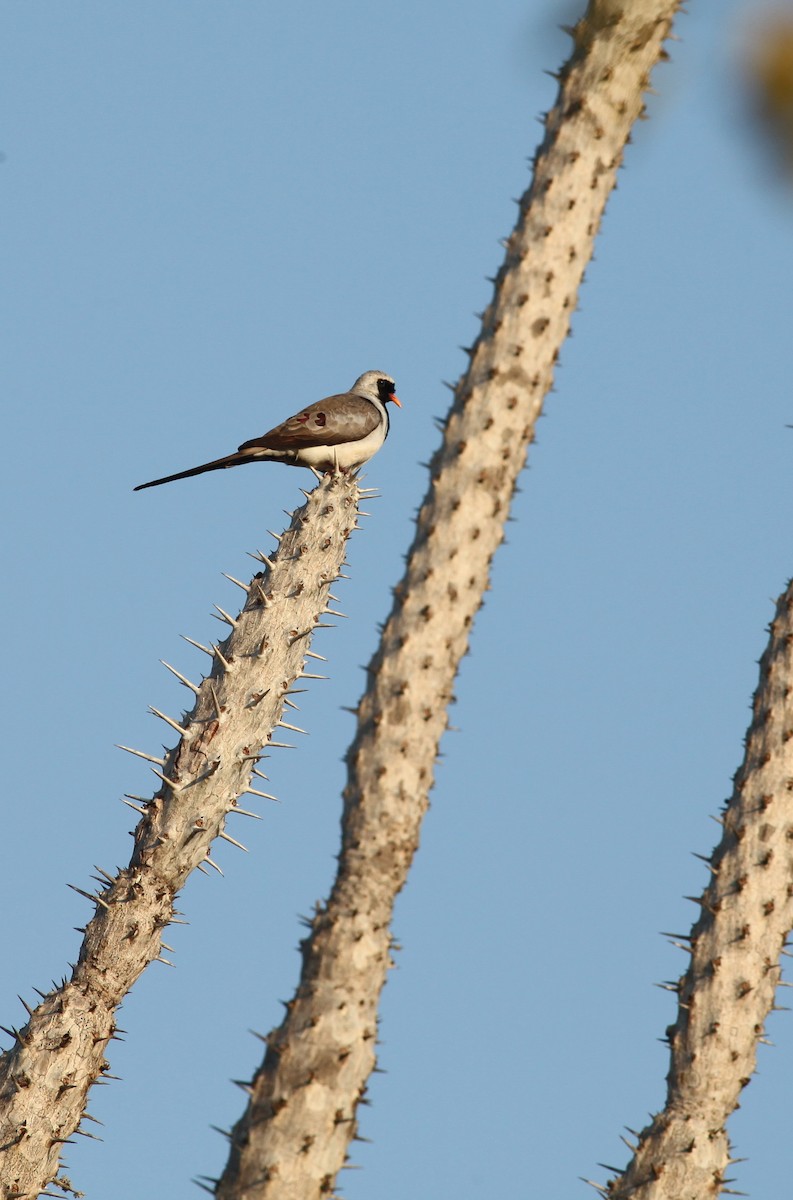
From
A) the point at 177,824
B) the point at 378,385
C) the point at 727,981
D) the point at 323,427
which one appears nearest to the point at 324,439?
the point at 323,427

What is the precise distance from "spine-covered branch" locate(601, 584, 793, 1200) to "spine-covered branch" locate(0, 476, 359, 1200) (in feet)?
8.85

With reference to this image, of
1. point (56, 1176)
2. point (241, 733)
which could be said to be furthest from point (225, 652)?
point (56, 1176)

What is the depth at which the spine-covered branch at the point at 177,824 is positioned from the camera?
7988mm

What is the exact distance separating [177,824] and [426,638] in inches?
118

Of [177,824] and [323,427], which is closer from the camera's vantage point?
[177,824]

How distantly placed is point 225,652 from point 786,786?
129 inches

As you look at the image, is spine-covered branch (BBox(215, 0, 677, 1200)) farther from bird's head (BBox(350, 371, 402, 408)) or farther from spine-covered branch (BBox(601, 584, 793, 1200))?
bird's head (BBox(350, 371, 402, 408))

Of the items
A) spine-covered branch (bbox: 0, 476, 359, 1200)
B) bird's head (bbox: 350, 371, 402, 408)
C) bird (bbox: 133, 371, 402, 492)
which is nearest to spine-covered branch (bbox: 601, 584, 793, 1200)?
spine-covered branch (bbox: 0, 476, 359, 1200)

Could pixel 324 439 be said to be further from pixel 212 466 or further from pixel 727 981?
pixel 727 981

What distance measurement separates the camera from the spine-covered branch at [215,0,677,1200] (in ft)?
19.0

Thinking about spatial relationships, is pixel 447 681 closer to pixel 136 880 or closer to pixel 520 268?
pixel 520 268

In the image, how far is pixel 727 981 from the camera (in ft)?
22.8

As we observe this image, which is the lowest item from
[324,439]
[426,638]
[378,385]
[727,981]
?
[727,981]

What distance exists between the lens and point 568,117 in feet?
21.1
